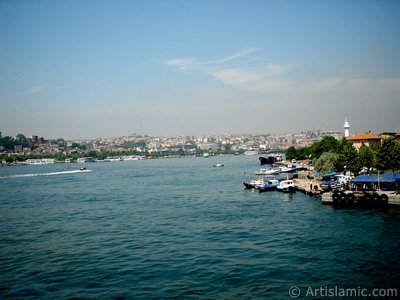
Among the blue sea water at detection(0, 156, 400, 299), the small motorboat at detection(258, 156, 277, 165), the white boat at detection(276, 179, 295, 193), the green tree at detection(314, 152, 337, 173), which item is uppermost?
the green tree at detection(314, 152, 337, 173)

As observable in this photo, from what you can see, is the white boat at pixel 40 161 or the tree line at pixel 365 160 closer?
the tree line at pixel 365 160

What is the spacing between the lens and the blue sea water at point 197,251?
11516 millimetres

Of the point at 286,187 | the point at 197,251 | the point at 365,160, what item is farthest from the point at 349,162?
the point at 197,251

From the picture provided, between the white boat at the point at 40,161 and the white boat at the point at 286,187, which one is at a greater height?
the white boat at the point at 40,161

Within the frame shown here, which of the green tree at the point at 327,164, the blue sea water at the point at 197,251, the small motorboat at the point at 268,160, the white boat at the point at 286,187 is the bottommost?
the blue sea water at the point at 197,251

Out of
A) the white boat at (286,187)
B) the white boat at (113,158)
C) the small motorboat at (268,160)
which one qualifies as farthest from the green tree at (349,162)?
the white boat at (113,158)

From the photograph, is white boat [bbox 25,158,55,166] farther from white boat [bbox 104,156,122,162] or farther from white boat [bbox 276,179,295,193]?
white boat [bbox 276,179,295,193]

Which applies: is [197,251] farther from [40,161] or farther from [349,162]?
[40,161]

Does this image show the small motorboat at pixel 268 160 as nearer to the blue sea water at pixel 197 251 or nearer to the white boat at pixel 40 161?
the blue sea water at pixel 197 251

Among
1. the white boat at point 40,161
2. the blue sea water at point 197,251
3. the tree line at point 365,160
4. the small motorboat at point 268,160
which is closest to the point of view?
the blue sea water at point 197,251

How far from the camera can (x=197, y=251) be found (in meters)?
15.1

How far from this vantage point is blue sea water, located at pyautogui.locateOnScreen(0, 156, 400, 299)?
1152 cm

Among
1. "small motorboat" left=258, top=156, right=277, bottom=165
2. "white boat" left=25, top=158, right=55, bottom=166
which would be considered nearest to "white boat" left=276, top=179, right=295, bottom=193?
"small motorboat" left=258, top=156, right=277, bottom=165

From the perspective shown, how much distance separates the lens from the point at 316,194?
97.2 feet
